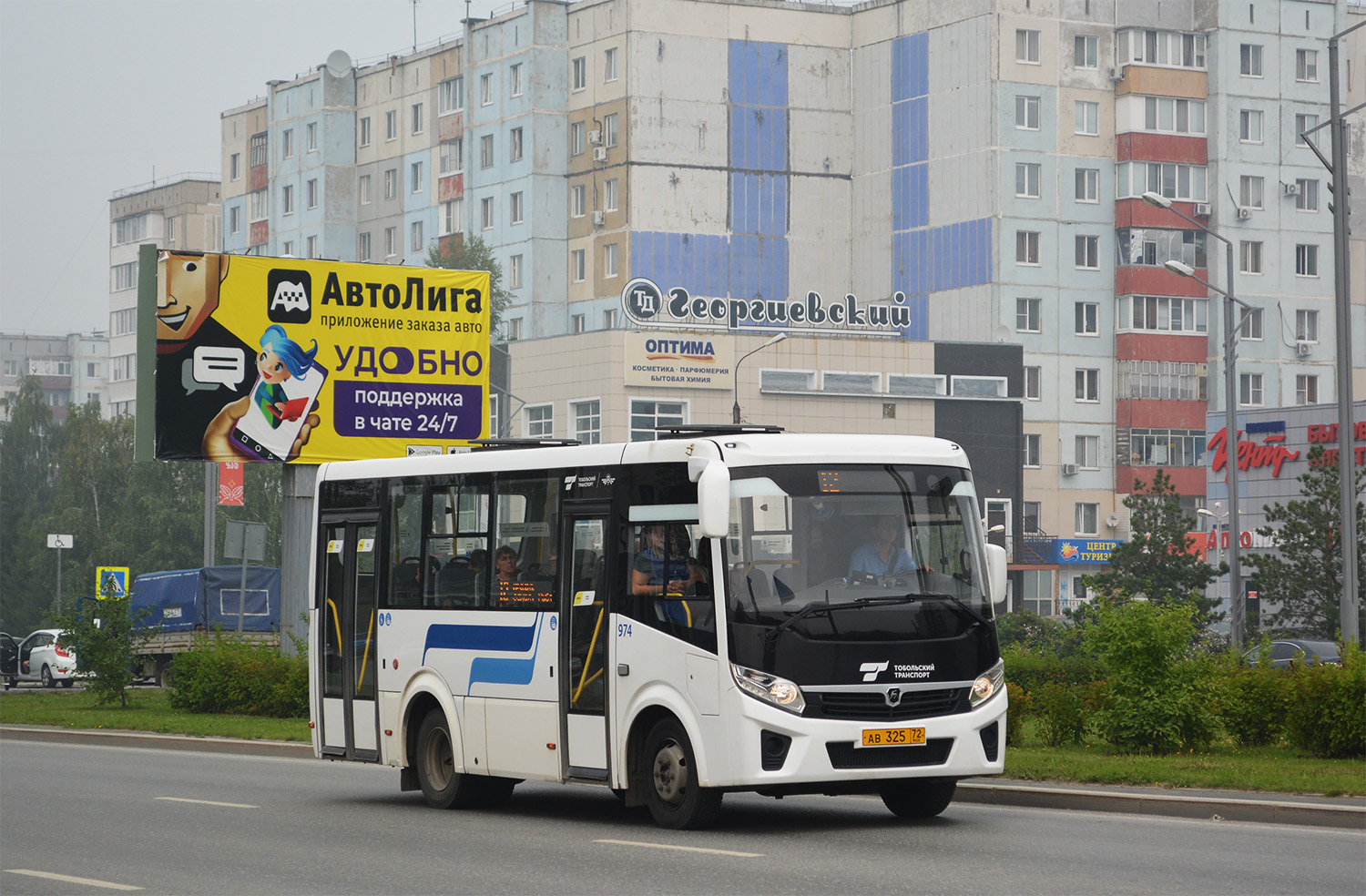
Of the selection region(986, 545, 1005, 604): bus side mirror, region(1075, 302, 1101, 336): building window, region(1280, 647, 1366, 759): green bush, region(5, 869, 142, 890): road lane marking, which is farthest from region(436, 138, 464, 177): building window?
region(5, 869, 142, 890): road lane marking

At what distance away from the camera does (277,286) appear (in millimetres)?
33562

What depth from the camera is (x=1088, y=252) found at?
327ft

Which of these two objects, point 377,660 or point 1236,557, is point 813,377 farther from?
point 377,660

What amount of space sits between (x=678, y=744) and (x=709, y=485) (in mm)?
1914

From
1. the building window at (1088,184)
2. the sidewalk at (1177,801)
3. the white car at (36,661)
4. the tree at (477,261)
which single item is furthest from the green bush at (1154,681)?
the tree at (477,261)

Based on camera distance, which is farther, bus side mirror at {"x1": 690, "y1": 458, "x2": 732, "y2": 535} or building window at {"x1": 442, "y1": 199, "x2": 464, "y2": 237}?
building window at {"x1": 442, "y1": 199, "x2": 464, "y2": 237}

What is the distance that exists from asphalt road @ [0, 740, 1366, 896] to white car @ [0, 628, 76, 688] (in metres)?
37.6

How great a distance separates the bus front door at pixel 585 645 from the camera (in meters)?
15.1

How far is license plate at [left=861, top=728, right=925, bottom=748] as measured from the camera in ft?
45.2

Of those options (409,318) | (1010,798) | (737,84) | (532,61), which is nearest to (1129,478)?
(737,84)

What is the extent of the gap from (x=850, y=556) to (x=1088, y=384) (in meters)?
87.9

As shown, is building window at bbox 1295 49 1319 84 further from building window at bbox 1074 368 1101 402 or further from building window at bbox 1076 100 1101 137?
building window at bbox 1074 368 1101 402

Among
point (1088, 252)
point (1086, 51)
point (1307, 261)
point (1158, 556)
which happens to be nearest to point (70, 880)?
point (1158, 556)

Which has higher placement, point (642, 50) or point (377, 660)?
point (642, 50)
